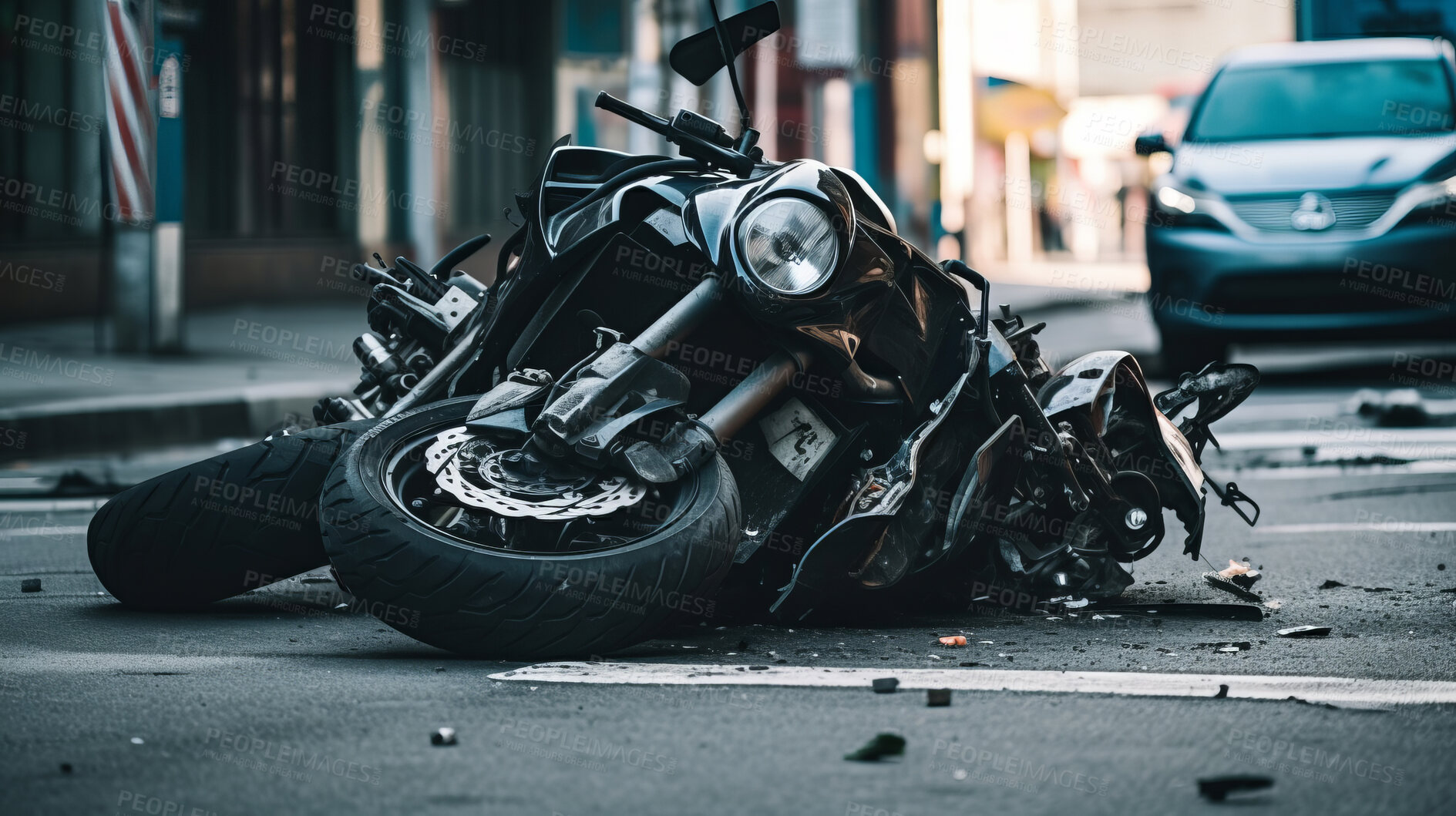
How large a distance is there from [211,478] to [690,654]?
1.58m

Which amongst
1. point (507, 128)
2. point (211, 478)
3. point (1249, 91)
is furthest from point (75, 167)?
point (211, 478)

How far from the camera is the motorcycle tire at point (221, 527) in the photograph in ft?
17.0

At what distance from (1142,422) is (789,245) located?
136 cm

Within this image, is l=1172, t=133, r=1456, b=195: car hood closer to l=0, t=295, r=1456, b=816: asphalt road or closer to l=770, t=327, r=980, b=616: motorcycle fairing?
l=0, t=295, r=1456, b=816: asphalt road

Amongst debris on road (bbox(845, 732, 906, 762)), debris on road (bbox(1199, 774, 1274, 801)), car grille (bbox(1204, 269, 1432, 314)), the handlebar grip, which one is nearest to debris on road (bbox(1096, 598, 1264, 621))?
the handlebar grip

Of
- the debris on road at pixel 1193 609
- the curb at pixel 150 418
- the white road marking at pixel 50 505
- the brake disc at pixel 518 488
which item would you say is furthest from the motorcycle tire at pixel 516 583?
the curb at pixel 150 418

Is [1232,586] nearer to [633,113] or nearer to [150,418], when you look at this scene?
[633,113]

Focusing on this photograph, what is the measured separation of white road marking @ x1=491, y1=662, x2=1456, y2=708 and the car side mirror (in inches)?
365

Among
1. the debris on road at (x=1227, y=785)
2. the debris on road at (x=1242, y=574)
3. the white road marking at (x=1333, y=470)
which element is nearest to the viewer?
the debris on road at (x=1227, y=785)

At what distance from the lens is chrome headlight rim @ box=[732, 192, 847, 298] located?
4.59m

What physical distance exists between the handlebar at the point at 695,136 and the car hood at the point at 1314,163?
814 centimetres

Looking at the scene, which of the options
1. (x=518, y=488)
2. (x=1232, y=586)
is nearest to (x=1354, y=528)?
(x=1232, y=586)

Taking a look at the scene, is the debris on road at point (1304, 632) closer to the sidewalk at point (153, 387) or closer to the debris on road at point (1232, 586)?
the debris on road at point (1232, 586)

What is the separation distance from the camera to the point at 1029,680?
4078 mm
